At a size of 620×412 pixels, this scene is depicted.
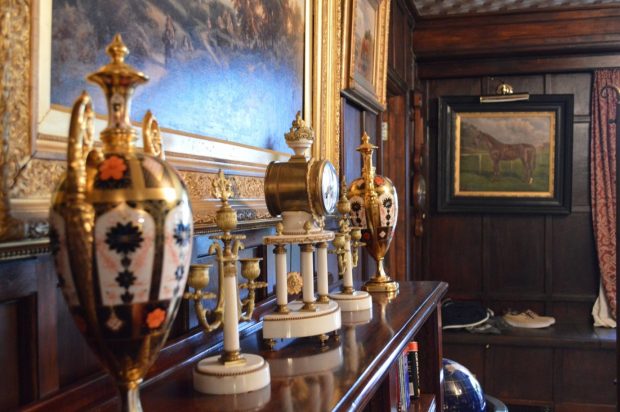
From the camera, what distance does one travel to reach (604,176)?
5809mm

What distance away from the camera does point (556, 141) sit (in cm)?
590

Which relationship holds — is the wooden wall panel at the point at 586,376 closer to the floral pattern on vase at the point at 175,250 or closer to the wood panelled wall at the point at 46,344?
the wood panelled wall at the point at 46,344

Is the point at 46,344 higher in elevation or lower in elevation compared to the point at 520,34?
lower

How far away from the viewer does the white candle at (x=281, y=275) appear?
165 centimetres

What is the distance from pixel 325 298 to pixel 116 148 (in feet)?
3.47

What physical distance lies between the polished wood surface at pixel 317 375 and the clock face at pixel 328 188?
0.35 m

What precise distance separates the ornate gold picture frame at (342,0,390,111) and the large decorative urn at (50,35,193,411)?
2.18 metres

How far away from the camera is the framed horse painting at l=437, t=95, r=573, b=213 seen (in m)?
5.88

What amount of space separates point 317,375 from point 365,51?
2.34 m

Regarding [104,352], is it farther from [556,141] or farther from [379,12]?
[556,141]

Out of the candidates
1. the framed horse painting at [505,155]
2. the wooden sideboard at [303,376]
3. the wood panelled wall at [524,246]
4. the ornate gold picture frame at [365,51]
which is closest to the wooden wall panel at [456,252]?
the wood panelled wall at [524,246]

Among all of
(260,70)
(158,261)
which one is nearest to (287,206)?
(260,70)

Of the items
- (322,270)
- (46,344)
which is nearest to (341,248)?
(322,270)

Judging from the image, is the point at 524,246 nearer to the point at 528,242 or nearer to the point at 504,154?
the point at 528,242
